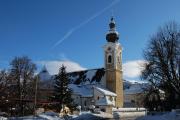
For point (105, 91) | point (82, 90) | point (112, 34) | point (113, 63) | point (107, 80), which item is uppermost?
point (112, 34)

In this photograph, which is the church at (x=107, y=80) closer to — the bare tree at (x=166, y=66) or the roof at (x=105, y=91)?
the roof at (x=105, y=91)

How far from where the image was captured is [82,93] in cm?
8375

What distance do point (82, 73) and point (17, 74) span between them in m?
34.5

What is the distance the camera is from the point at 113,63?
85.6 metres

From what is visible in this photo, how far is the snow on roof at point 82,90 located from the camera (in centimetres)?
8257

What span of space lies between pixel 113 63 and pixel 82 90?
9.86m

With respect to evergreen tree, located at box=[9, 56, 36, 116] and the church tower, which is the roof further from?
evergreen tree, located at box=[9, 56, 36, 116]

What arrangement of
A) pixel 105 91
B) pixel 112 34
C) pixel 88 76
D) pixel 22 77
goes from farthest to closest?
pixel 88 76
pixel 112 34
pixel 105 91
pixel 22 77

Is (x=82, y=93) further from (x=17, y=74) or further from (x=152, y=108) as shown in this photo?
(x=152, y=108)

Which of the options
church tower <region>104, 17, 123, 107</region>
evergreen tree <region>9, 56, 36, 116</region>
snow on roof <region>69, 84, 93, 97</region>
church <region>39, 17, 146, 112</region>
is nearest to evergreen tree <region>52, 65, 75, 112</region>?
evergreen tree <region>9, 56, 36, 116</region>


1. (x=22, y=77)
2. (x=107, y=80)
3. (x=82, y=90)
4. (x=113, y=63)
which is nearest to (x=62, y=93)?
(x=22, y=77)

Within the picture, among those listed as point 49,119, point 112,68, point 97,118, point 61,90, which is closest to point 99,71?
point 112,68

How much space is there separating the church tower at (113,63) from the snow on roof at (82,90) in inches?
185

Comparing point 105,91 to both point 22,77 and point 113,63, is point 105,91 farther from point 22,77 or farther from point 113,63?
point 22,77
